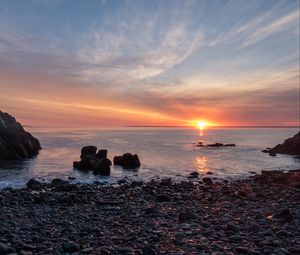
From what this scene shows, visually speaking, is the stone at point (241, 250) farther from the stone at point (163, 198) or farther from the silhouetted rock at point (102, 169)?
the silhouetted rock at point (102, 169)

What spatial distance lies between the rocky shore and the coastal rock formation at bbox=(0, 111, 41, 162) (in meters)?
37.2

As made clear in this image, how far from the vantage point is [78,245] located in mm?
11922

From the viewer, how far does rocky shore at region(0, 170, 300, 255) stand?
38.7ft

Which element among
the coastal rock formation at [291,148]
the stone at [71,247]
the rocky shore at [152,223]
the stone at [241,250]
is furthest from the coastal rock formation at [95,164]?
the coastal rock formation at [291,148]

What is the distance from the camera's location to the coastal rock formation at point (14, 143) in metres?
58.7

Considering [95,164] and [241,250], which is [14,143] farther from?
[241,250]

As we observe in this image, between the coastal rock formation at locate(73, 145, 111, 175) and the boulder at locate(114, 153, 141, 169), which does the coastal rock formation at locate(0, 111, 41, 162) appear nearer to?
the coastal rock formation at locate(73, 145, 111, 175)

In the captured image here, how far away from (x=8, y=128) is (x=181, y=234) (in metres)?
60.6

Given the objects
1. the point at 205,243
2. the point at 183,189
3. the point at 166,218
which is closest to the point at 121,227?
the point at 166,218

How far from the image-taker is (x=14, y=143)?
6250 centimetres

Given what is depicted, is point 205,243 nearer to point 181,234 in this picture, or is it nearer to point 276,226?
point 181,234

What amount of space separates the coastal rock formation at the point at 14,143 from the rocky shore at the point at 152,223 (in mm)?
37241

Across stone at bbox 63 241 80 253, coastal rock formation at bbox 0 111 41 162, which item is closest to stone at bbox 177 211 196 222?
stone at bbox 63 241 80 253

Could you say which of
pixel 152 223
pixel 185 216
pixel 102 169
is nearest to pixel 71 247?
pixel 152 223
